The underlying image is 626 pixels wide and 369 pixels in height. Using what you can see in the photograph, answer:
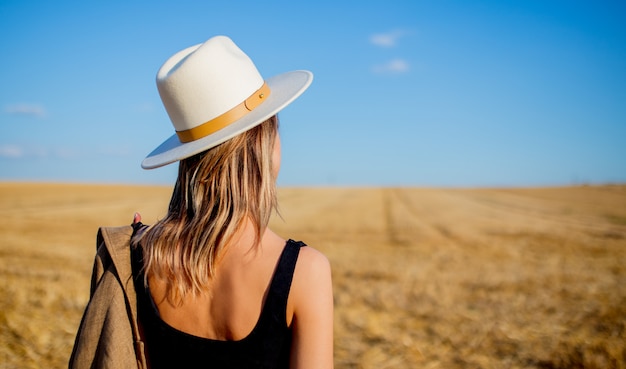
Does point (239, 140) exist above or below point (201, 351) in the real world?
above

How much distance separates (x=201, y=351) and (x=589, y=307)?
660 centimetres

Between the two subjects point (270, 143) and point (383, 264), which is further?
point (383, 264)

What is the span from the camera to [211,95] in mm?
1773

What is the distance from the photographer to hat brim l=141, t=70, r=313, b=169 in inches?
64.5

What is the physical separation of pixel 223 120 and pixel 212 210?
12.6 inches

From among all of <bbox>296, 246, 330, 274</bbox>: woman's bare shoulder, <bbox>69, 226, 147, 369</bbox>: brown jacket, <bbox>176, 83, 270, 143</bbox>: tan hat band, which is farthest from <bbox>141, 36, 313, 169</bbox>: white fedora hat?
<bbox>296, 246, 330, 274</bbox>: woman's bare shoulder

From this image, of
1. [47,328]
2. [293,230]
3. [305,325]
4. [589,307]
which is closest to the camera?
[305,325]

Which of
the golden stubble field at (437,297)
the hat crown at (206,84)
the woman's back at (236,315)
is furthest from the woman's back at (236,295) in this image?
the golden stubble field at (437,297)

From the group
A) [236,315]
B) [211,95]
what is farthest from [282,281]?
[211,95]

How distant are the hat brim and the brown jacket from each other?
344 mm

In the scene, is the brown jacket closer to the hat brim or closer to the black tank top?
the black tank top

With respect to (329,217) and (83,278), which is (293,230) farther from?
(83,278)

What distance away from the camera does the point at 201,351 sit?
168cm

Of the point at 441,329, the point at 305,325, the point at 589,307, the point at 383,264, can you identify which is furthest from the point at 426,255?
the point at 305,325
